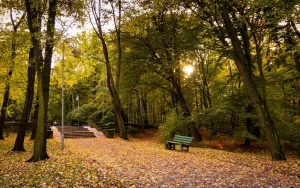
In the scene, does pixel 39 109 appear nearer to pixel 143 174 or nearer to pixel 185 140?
pixel 143 174

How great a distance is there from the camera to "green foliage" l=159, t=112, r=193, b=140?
1892cm

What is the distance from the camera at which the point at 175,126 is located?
62.6 feet

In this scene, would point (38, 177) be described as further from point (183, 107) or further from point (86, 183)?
point (183, 107)

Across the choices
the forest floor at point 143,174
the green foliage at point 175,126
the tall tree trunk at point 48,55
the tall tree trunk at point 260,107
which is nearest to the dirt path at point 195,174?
the forest floor at point 143,174

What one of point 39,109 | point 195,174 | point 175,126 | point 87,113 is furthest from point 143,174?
point 87,113

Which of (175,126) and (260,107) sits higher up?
(260,107)

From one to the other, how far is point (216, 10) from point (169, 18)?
9.15 metres

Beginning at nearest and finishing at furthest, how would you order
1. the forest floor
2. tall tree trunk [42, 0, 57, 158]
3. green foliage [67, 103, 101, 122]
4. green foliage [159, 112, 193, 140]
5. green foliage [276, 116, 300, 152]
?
the forest floor, tall tree trunk [42, 0, 57, 158], green foliage [276, 116, 300, 152], green foliage [159, 112, 193, 140], green foliage [67, 103, 101, 122]

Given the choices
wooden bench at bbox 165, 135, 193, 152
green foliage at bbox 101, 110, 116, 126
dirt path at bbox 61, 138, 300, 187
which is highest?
green foliage at bbox 101, 110, 116, 126

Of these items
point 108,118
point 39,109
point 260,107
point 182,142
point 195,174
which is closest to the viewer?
point 195,174

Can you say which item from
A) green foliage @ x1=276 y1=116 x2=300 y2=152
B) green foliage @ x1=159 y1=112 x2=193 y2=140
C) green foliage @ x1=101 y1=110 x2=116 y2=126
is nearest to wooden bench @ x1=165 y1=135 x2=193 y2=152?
green foliage @ x1=159 y1=112 x2=193 y2=140

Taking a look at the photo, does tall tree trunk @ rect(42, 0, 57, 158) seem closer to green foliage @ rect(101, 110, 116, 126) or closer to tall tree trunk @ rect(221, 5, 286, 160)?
tall tree trunk @ rect(221, 5, 286, 160)

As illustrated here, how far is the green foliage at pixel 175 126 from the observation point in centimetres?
1892

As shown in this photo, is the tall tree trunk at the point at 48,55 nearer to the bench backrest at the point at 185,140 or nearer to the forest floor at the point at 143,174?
the forest floor at the point at 143,174
